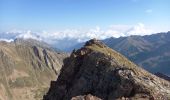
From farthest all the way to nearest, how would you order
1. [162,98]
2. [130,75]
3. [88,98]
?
[130,75]
[162,98]
[88,98]

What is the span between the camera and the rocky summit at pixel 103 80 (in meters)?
71.0

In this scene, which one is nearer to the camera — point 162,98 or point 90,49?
point 162,98

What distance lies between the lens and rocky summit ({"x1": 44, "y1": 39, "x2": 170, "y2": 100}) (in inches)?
2795

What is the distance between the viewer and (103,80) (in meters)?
82.2

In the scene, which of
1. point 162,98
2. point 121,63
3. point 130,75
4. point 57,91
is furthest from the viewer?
point 57,91

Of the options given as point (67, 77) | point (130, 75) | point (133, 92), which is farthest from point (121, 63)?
point (67, 77)

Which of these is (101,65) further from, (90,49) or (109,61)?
(90,49)

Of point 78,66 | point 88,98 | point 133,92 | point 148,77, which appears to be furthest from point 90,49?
point 88,98

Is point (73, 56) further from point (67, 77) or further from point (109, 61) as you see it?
point (109, 61)

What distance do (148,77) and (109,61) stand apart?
1100 centimetres

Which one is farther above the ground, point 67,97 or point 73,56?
point 73,56

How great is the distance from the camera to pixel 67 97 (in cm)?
8962

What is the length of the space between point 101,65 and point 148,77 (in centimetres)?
1295

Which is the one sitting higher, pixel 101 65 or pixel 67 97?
pixel 101 65
